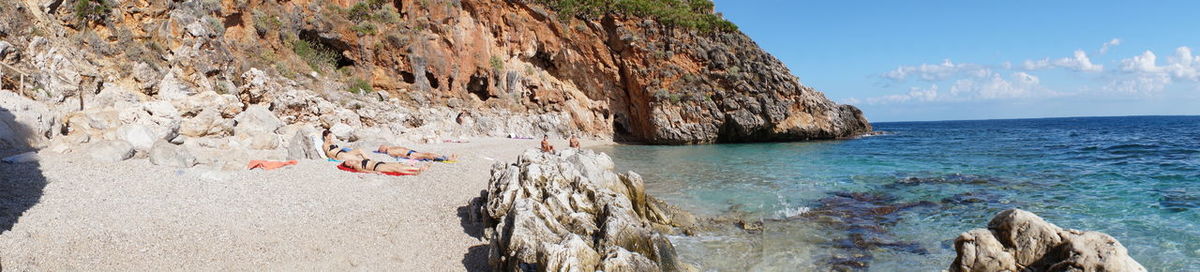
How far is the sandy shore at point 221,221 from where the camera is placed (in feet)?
17.6

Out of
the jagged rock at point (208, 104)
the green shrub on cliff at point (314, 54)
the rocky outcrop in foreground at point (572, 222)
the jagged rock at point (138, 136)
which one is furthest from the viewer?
the green shrub on cliff at point (314, 54)

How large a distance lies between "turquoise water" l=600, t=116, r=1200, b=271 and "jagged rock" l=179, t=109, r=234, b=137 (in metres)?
10.9

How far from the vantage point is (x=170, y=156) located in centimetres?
936

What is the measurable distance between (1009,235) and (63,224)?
904cm

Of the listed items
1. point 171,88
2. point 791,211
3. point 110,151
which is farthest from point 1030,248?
point 171,88

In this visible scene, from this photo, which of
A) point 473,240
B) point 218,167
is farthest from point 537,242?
point 218,167

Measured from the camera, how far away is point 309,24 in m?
25.8

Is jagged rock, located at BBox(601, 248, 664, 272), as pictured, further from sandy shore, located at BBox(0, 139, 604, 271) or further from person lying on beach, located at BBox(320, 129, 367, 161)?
person lying on beach, located at BBox(320, 129, 367, 161)

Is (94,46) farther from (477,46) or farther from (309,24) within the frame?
(477,46)

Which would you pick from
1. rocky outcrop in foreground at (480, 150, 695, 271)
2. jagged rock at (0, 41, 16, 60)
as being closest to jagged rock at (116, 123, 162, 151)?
jagged rock at (0, 41, 16, 60)

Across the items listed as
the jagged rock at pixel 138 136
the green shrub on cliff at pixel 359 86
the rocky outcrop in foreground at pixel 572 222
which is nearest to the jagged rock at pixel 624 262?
the rocky outcrop in foreground at pixel 572 222

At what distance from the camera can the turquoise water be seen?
679 cm

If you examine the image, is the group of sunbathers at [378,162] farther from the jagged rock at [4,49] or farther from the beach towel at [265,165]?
the jagged rock at [4,49]

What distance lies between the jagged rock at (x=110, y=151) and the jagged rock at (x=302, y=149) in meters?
2.90
